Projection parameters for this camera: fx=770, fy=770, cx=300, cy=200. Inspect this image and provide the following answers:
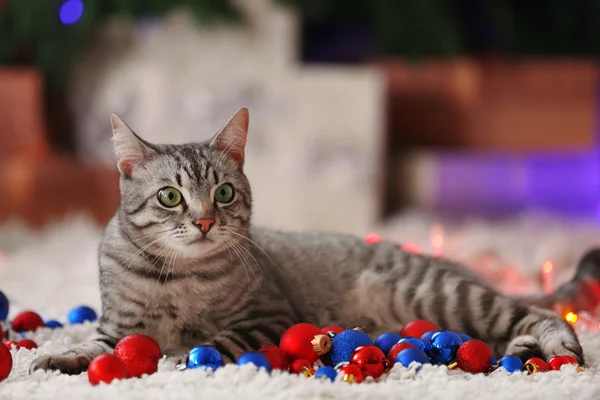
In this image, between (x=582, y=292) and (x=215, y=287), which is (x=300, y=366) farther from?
(x=582, y=292)

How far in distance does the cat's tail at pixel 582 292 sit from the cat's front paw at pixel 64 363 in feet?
2.74

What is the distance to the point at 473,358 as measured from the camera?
1.18 meters

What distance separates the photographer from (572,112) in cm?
325

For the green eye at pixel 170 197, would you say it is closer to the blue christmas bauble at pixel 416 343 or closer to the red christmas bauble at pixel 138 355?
the red christmas bauble at pixel 138 355

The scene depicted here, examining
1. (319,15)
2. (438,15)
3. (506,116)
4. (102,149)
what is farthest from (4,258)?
(506,116)

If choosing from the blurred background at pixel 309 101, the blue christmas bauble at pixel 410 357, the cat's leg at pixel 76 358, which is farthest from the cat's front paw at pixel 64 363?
the blurred background at pixel 309 101

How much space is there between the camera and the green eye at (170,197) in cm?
124

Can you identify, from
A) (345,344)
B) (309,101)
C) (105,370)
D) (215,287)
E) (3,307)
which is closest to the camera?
(105,370)

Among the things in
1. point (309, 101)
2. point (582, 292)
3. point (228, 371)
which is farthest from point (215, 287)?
point (309, 101)

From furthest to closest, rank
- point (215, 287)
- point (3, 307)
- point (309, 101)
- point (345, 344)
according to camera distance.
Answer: point (309, 101)
point (3, 307)
point (215, 287)
point (345, 344)

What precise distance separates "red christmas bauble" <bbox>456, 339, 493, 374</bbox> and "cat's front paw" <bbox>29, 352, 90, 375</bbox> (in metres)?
0.58

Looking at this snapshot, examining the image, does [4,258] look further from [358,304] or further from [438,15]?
[438,15]

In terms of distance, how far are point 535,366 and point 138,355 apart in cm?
59

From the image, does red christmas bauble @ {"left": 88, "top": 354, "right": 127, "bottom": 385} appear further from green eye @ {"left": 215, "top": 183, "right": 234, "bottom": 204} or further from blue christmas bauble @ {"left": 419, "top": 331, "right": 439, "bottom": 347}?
blue christmas bauble @ {"left": 419, "top": 331, "right": 439, "bottom": 347}
